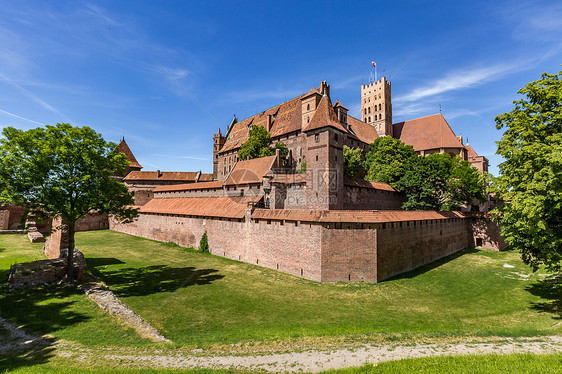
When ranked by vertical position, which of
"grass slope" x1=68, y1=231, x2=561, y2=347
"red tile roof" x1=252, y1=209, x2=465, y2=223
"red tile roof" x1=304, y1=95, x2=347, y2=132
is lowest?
"grass slope" x1=68, y1=231, x2=561, y2=347

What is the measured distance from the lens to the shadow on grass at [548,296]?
14.1 m

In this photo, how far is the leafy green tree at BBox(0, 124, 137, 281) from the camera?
45.8 feet

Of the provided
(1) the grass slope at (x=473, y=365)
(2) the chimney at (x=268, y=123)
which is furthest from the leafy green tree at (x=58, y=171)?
(2) the chimney at (x=268, y=123)

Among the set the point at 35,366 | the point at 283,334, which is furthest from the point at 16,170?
the point at 283,334

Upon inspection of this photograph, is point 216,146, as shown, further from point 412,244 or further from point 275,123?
point 412,244

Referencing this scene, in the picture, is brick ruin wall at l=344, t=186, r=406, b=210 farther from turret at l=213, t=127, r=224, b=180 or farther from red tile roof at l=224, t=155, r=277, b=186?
turret at l=213, t=127, r=224, b=180

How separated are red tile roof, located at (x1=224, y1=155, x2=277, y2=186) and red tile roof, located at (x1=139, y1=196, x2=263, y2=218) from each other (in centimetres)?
271

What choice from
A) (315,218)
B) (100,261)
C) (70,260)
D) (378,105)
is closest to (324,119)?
(315,218)

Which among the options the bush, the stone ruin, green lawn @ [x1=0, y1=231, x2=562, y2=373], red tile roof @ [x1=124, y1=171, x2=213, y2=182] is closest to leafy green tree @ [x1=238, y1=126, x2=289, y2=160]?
the bush

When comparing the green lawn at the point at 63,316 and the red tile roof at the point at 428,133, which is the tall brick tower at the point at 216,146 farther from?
the green lawn at the point at 63,316

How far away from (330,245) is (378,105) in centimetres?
5157

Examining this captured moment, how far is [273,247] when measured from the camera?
22047mm

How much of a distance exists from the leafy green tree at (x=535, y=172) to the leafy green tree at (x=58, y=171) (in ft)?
70.0

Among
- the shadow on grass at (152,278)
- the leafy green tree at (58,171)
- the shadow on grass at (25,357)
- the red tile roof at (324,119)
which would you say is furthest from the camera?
the red tile roof at (324,119)
